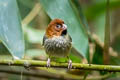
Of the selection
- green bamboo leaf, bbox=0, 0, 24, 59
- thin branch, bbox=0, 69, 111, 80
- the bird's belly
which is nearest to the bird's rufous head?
the bird's belly

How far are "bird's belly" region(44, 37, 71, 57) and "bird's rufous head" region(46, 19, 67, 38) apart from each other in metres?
0.10

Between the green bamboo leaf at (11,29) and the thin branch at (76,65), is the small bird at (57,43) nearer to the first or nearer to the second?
the green bamboo leaf at (11,29)

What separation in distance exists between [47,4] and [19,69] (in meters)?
1.00

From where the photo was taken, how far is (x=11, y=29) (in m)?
2.68

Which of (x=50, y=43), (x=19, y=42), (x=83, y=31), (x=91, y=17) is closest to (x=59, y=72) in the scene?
(x=50, y=43)

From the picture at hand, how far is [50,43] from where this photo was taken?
3.29 m

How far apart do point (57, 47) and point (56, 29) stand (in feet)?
0.61

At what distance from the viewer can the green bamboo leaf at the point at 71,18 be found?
2.86m

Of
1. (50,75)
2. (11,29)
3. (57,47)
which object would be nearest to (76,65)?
(11,29)

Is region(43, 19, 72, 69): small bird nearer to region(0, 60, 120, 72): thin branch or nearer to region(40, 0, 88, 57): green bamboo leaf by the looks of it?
region(40, 0, 88, 57): green bamboo leaf

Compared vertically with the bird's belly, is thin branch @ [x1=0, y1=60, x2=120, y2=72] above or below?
below

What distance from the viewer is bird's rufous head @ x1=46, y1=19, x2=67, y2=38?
3237 millimetres

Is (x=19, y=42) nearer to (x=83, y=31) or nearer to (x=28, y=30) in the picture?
(x=83, y=31)

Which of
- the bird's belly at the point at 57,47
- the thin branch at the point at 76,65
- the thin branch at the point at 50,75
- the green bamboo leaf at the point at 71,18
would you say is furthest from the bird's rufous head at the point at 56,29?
the thin branch at the point at 76,65
